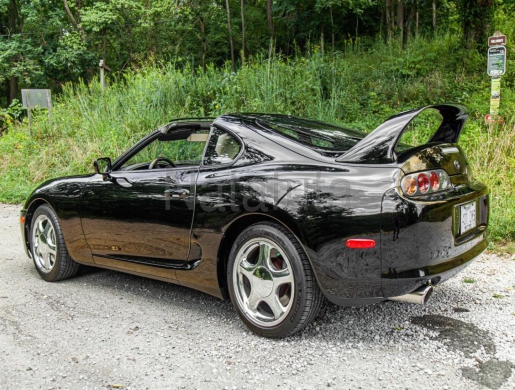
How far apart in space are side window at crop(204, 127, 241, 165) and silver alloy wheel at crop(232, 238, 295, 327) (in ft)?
2.15

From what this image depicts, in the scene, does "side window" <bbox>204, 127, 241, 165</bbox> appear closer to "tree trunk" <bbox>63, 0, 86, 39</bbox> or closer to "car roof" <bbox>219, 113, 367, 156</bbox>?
"car roof" <bbox>219, 113, 367, 156</bbox>

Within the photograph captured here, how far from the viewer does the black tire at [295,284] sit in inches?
114

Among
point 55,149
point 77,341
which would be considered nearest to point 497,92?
point 77,341

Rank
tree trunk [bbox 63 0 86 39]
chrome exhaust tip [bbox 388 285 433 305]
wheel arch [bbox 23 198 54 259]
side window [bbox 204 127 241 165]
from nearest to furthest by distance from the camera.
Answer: chrome exhaust tip [bbox 388 285 433 305], side window [bbox 204 127 241 165], wheel arch [bbox 23 198 54 259], tree trunk [bbox 63 0 86 39]

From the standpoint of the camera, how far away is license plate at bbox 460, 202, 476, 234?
116 inches

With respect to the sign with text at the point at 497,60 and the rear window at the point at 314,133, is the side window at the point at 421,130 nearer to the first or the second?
the sign with text at the point at 497,60

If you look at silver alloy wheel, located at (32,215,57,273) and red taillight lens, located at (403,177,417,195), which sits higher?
red taillight lens, located at (403,177,417,195)

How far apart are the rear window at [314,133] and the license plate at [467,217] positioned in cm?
82

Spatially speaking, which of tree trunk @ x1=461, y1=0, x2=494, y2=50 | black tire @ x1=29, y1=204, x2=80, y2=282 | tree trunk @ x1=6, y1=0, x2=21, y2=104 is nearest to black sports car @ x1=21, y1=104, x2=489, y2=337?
black tire @ x1=29, y1=204, x2=80, y2=282

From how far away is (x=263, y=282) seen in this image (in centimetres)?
309

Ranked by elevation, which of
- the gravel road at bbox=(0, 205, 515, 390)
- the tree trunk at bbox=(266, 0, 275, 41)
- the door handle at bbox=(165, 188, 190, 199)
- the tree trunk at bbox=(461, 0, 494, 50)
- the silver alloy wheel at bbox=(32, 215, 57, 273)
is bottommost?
the gravel road at bbox=(0, 205, 515, 390)

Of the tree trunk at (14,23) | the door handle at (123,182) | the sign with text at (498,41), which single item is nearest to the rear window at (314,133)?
the door handle at (123,182)

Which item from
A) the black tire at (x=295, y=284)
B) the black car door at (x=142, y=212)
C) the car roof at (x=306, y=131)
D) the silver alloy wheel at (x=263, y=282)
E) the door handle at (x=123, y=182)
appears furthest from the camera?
the door handle at (x=123, y=182)

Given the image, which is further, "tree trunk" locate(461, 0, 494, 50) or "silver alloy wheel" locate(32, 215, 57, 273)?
"tree trunk" locate(461, 0, 494, 50)
